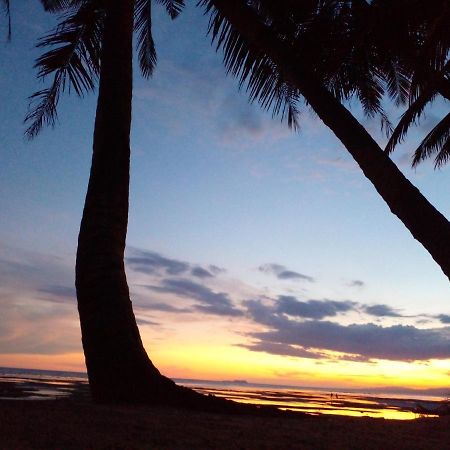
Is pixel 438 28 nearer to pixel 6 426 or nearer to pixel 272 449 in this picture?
pixel 272 449

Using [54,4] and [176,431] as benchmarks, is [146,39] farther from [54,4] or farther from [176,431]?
[176,431]

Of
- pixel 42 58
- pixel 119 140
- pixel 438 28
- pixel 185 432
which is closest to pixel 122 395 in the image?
pixel 185 432

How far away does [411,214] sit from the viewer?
4.55 metres

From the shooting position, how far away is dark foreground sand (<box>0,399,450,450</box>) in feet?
9.71

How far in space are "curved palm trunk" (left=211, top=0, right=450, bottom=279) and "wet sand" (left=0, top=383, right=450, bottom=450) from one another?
1.61m

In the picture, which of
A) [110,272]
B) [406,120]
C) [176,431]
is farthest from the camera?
[406,120]

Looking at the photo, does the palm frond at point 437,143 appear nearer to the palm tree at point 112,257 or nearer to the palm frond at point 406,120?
the palm frond at point 406,120

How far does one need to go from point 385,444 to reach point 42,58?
798cm

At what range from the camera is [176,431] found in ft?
11.3

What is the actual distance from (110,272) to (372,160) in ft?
10.2

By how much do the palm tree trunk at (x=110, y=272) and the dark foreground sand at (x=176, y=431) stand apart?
2.13 ft

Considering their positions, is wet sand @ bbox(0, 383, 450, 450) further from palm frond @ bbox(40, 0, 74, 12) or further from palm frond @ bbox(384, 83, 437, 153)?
palm frond @ bbox(40, 0, 74, 12)

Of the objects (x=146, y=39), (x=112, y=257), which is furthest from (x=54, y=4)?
(x=112, y=257)

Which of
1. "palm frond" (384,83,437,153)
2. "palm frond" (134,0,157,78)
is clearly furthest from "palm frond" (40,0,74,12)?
"palm frond" (384,83,437,153)
